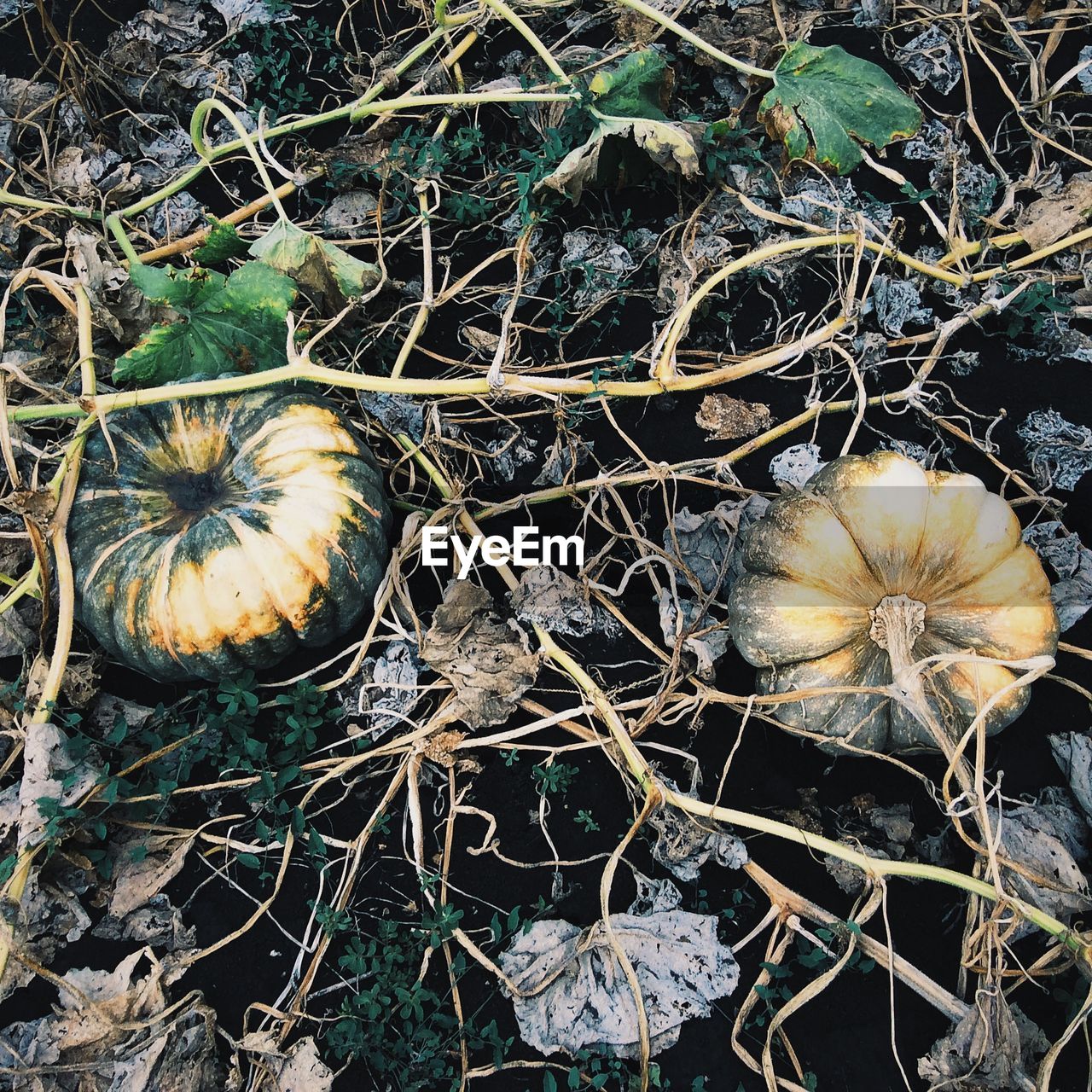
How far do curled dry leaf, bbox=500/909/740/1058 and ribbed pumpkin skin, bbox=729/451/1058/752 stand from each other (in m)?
0.58

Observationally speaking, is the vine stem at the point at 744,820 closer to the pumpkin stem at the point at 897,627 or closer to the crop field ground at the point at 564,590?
the crop field ground at the point at 564,590

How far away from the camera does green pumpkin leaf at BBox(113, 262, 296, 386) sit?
95.7 inches

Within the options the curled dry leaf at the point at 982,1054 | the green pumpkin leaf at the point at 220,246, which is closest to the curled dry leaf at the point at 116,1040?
the curled dry leaf at the point at 982,1054

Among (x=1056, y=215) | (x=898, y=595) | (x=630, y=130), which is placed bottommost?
(x=898, y=595)

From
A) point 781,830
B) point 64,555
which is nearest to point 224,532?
point 64,555

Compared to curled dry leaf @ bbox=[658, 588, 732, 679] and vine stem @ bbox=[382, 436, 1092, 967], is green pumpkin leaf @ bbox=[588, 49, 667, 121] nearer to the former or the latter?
vine stem @ bbox=[382, 436, 1092, 967]

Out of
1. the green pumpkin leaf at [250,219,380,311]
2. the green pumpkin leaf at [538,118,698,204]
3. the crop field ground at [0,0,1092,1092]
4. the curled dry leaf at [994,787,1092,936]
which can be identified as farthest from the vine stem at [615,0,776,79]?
the curled dry leaf at [994,787,1092,936]

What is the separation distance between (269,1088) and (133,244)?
99.3 inches

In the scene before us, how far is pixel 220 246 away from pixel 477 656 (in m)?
1.45

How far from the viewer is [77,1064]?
2.05 m

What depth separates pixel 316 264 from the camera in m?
2.81

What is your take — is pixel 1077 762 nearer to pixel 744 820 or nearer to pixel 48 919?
pixel 744 820

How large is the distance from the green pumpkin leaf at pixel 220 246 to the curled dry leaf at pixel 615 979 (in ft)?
6.82

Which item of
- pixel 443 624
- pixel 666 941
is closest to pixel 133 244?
pixel 443 624
